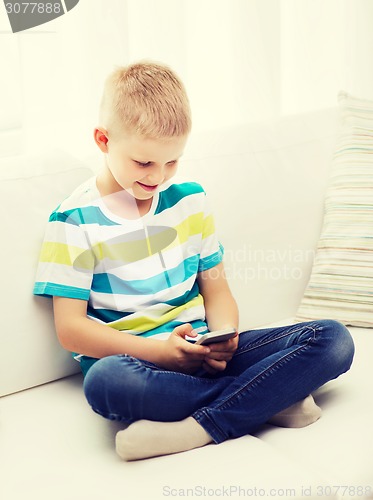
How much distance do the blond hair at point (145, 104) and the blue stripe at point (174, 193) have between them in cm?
18

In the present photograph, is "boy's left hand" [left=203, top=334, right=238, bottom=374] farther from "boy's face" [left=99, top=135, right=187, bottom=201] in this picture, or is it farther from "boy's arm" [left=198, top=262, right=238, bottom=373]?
"boy's face" [left=99, top=135, right=187, bottom=201]

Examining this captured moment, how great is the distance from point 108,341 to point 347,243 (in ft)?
2.14

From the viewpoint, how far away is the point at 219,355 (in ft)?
4.13

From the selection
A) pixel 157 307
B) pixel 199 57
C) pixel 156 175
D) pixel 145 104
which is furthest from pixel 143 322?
pixel 199 57

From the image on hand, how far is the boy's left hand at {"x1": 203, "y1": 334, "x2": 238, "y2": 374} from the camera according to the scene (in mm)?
1253

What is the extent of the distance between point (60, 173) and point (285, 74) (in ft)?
4.28

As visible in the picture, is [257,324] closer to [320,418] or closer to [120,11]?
[320,418]

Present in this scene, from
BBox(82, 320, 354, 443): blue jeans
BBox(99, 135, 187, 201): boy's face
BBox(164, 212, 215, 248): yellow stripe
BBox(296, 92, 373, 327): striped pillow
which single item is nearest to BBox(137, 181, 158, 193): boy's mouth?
BBox(99, 135, 187, 201): boy's face

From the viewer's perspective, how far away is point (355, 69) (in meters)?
2.57

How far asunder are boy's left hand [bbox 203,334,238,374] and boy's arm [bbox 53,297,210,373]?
0.05 feet

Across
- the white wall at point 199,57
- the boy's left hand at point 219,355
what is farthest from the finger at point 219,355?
the white wall at point 199,57

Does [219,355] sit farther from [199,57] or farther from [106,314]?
[199,57]

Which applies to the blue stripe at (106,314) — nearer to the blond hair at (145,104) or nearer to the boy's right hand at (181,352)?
the boy's right hand at (181,352)

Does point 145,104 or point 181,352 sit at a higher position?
point 145,104
